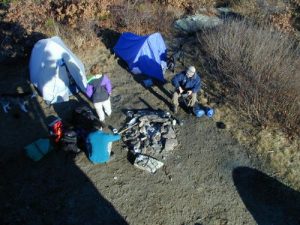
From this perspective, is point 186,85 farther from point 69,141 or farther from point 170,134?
point 69,141

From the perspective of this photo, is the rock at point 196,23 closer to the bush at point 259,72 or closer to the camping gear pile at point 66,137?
the bush at point 259,72

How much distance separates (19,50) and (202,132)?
688 cm

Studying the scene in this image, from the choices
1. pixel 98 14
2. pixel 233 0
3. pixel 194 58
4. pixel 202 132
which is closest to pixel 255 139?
pixel 202 132

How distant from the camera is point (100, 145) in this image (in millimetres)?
8797

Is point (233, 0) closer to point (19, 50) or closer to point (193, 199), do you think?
point (19, 50)

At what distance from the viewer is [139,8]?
15.4 metres

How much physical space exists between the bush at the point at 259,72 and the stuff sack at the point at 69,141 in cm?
487

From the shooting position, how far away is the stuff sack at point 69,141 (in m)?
9.33

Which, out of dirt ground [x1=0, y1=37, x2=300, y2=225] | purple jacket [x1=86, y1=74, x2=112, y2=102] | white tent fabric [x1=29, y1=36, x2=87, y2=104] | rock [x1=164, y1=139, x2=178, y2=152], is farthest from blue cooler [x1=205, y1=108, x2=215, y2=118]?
white tent fabric [x1=29, y1=36, x2=87, y2=104]

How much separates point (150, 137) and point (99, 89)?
183cm

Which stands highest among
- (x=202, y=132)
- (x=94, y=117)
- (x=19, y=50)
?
(x=19, y=50)

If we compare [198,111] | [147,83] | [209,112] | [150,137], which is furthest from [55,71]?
[209,112]

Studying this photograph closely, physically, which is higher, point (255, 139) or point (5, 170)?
point (5, 170)

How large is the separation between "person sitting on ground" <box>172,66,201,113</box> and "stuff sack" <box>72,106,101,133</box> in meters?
2.38
